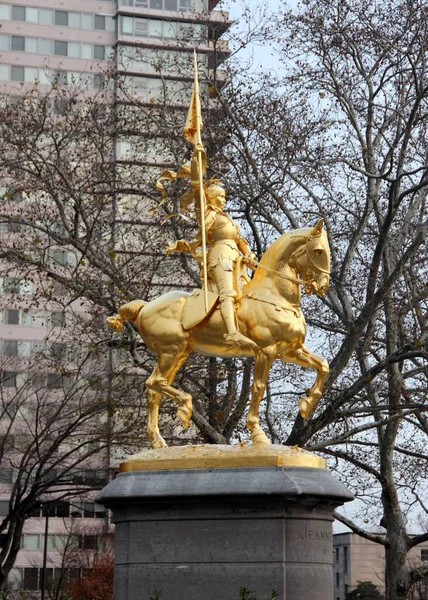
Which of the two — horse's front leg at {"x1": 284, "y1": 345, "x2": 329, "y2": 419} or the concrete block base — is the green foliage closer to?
horse's front leg at {"x1": 284, "y1": 345, "x2": 329, "y2": 419}

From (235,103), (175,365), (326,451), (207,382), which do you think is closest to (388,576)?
(326,451)

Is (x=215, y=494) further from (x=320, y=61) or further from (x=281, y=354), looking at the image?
(x=320, y=61)

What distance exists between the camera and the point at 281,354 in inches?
559

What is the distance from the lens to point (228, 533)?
13.0 meters

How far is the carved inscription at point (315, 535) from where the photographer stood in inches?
514

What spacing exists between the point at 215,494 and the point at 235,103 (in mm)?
13948

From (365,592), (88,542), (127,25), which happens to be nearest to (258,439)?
(88,542)

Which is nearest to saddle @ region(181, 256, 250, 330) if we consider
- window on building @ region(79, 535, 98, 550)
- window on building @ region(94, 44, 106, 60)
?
window on building @ region(79, 535, 98, 550)

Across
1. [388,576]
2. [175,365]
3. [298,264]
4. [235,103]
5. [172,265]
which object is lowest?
[388,576]

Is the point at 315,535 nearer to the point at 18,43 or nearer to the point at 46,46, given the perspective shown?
the point at 46,46

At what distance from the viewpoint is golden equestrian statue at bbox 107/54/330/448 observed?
1399cm

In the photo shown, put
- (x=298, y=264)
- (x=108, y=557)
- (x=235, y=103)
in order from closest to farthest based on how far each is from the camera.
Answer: (x=298, y=264)
(x=235, y=103)
(x=108, y=557)

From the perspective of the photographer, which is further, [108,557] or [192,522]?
[108,557]

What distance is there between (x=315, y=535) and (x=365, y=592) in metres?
55.7
